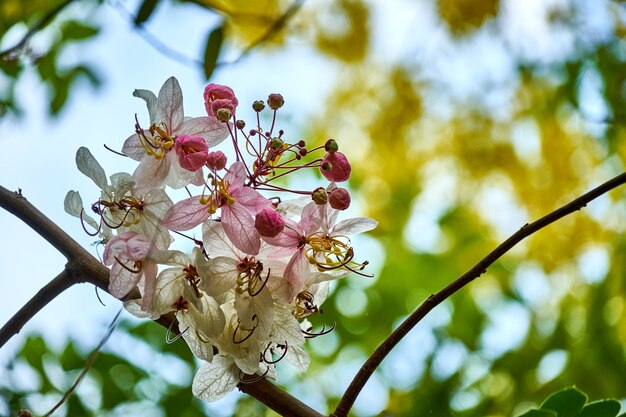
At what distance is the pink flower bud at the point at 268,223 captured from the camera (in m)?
0.48

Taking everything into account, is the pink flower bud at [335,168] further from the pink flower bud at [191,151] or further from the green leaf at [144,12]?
the green leaf at [144,12]

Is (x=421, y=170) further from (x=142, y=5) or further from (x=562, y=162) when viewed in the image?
(x=142, y=5)

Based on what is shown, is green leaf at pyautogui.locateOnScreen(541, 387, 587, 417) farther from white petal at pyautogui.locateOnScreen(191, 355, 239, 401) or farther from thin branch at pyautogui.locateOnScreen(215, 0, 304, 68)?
thin branch at pyautogui.locateOnScreen(215, 0, 304, 68)

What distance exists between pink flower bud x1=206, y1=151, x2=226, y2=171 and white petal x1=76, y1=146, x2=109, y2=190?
0.22 feet

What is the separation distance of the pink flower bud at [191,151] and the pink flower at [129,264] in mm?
50

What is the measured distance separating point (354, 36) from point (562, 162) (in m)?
0.55

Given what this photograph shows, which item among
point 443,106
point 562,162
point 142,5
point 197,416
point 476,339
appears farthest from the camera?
point 443,106

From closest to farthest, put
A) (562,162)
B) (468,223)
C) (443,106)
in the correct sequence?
(468,223) < (562,162) < (443,106)

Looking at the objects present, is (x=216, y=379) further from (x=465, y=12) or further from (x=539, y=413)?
(x=465, y=12)

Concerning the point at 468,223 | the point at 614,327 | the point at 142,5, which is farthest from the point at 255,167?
the point at 468,223

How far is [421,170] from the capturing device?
1.88 metres

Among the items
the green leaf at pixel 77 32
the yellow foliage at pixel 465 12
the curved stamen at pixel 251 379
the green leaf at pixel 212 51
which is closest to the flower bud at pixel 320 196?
the curved stamen at pixel 251 379

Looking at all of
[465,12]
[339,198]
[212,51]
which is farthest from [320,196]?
[465,12]

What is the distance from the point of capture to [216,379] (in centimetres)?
52
